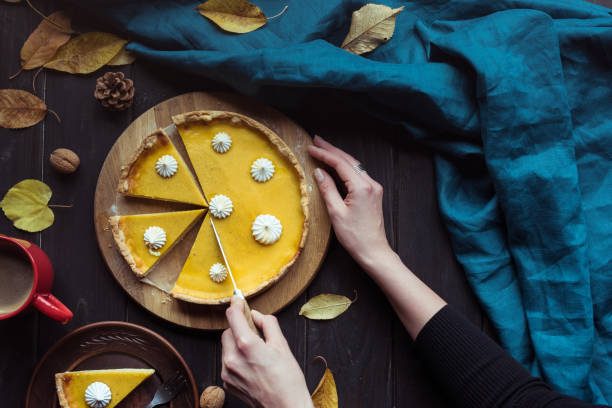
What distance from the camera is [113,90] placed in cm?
201

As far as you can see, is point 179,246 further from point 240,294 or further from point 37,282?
point 37,282

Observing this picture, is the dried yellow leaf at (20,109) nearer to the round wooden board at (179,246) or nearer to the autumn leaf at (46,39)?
the autumn leaf at (46,39)

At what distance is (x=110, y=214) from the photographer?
2.01m

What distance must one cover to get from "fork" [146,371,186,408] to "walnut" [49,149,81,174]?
95 cm

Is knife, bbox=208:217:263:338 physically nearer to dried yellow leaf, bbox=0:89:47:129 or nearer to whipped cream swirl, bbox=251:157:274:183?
whipped cream swirl, bbox=251:157:274:183

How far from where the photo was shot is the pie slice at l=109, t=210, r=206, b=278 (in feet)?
6.45

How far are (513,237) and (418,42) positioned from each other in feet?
3.05

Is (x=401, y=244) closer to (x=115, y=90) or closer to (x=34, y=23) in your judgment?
(x=115, y=90)

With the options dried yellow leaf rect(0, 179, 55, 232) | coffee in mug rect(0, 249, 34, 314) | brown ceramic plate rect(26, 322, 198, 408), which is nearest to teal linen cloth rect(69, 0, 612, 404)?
dried yellow leaf rect(0, 179, 55, 232)

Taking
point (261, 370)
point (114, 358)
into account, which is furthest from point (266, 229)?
point (114, 358)

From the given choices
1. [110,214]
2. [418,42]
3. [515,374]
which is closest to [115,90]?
[110,214]

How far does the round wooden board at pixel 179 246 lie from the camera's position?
6.43ft

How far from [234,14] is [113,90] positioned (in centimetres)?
60

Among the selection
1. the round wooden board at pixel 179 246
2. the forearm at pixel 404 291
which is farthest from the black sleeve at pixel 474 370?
the round wooden board at pixel 179 246
